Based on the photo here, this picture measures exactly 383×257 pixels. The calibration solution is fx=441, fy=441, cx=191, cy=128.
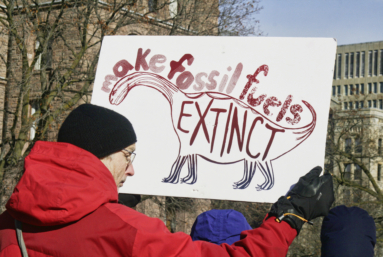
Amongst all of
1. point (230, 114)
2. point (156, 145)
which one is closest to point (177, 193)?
point (156, 145)

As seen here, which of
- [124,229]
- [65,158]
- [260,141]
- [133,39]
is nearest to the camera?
[124,229]

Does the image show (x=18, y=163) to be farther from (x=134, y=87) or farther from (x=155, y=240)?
(x=155, y=240)

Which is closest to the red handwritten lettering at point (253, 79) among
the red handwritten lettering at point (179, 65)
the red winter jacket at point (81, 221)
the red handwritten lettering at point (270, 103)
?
the red handwritten lettering at point (270, 103)

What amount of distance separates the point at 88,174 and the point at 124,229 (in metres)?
0.21

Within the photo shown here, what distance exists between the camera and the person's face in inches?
63.6

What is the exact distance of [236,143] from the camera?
2588 millimetres

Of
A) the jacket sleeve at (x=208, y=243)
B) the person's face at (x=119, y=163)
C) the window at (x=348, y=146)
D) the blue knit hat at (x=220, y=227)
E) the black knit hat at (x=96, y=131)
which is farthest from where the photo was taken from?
the window at (x=348, y=146)

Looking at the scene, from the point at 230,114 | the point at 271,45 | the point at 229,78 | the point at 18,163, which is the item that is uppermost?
the point at 271,45

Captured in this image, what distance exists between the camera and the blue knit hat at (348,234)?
1.52 m

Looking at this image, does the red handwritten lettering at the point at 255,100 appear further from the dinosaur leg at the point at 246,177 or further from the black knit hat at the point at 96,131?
the black knit hat at the point at 96,131

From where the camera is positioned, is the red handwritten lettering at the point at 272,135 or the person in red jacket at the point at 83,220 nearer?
the person in red jacket at the point at 83,220

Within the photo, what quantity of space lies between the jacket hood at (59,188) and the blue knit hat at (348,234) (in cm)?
79

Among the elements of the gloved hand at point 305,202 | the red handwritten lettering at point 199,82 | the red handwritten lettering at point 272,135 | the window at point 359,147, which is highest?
the window at point 359,147

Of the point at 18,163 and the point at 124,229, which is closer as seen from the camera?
the point at 124,229
